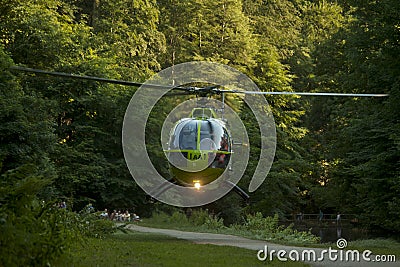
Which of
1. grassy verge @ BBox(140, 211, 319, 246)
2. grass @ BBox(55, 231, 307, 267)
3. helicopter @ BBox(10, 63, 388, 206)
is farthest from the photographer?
grassy verge @ BBox(140, 211, 319, 246)

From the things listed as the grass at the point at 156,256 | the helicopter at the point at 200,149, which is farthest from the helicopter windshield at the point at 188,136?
the grass at the point at 156,256

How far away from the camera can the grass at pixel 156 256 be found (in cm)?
1261

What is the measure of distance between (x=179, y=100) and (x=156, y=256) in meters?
31.9

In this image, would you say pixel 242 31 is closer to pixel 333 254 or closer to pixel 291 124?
pixel 291 124

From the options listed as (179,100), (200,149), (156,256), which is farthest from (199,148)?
(179,100)

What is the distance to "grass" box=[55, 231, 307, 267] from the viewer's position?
12609 mm

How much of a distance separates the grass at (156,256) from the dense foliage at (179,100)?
1.26 meters

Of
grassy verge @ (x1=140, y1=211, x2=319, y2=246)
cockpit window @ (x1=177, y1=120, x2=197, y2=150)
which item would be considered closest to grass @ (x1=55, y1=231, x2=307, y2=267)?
cockpit window @ (x1=177, y1=120, x2=197, y2=150)

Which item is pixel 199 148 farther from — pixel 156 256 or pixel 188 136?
pixel 156 256

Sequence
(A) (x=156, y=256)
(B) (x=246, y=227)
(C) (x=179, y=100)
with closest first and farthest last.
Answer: (A) (x=156, y=256) → (B) (x=246, y=227) → (C) (x=179, y=100)

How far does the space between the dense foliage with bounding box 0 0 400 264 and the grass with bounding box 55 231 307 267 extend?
4.15ft

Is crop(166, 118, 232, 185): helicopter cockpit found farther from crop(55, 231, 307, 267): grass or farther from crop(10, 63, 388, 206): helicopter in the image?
crop(55, 231, 307, 267): grass

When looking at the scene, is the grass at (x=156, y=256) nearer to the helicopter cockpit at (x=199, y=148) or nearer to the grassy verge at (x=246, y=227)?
the helicopter cockpit at (x=199, y=148)

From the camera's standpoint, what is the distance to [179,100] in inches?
1801
